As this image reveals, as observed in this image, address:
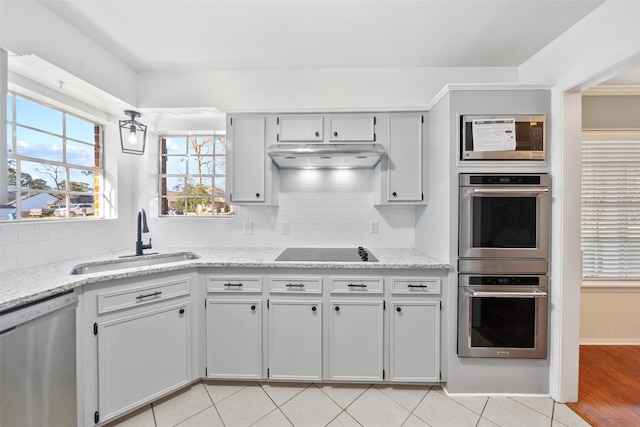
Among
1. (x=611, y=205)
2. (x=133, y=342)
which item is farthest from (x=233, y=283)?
(x=611, y=205)

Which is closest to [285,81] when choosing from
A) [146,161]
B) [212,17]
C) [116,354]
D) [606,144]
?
[212,17]

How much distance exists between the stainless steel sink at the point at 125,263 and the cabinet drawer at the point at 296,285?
834mm

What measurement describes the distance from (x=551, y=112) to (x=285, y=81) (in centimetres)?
222

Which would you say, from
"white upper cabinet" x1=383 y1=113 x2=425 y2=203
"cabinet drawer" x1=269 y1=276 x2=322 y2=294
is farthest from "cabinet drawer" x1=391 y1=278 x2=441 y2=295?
"white upper cabinet" x1=383 y1=113 x2=425 y2=203

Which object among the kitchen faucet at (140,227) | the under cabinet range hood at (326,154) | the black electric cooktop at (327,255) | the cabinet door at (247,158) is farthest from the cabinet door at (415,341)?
the kitchen faucet at (140,227)

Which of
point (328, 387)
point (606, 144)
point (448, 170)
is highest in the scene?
point (606, 144)

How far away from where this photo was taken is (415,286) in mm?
1961

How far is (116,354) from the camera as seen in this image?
167 centimetres

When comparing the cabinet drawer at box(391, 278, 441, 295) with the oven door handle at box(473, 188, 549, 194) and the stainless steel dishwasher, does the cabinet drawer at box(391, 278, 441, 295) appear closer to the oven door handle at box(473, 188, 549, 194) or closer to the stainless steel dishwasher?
the oven door handle at box(473, 188, 549, 194)

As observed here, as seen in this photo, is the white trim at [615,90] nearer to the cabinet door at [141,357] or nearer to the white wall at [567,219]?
the white wall at [567,219]

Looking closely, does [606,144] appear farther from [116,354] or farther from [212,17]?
[116,354]

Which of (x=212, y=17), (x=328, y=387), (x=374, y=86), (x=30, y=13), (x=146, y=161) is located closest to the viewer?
(x=30, y=13)

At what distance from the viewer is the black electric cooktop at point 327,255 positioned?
2.11 meters

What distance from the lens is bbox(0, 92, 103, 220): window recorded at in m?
1.82
